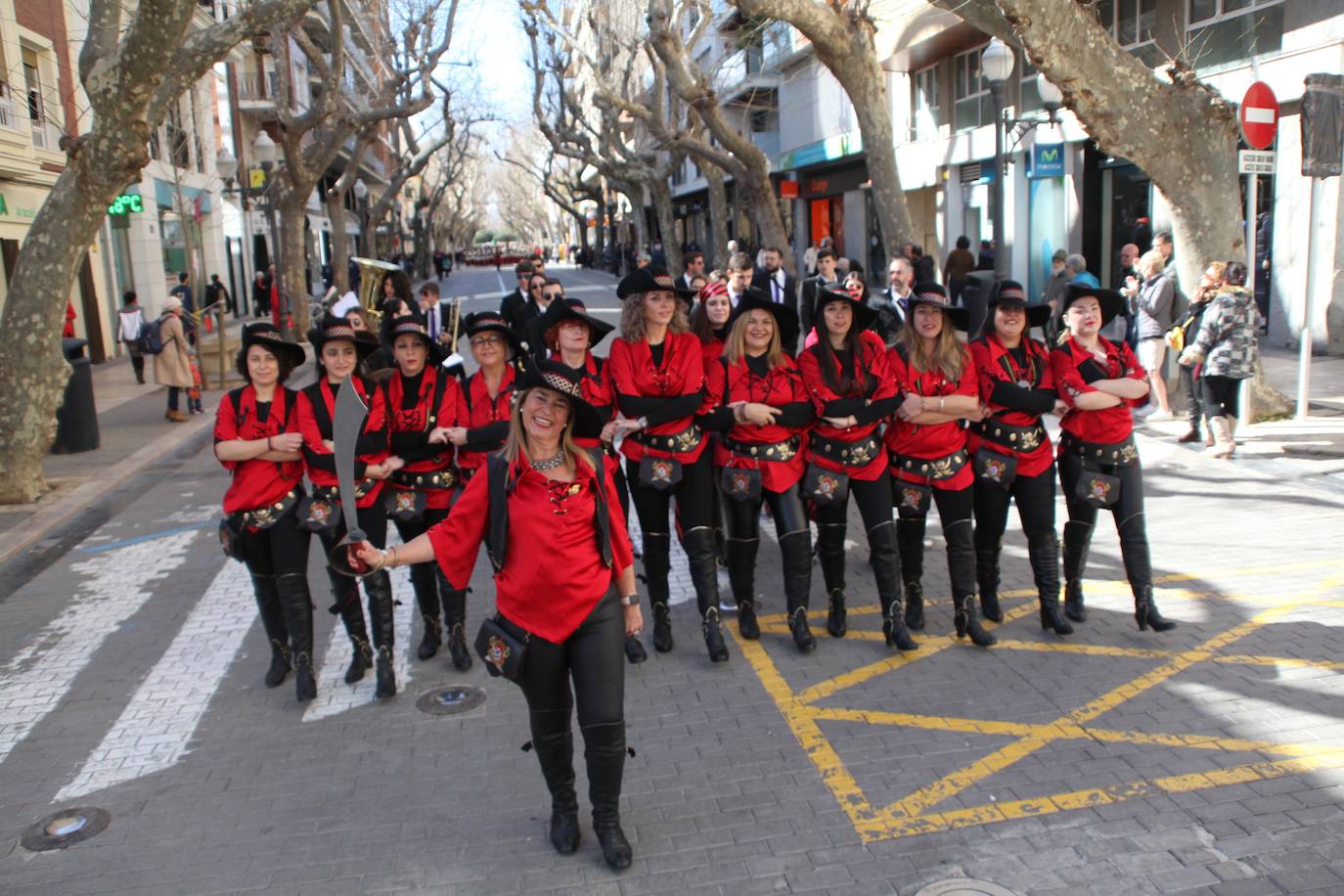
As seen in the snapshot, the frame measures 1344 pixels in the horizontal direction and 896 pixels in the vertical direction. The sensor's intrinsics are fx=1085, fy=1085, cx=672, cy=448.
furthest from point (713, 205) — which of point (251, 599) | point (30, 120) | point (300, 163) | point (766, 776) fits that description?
point (766, 776)

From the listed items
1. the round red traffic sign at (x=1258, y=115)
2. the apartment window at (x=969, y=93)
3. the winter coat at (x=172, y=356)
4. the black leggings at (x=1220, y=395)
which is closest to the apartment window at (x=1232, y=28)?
the round red traffic sign at (x=1258, y=115)

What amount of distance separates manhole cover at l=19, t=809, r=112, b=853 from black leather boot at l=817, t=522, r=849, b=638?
371 centimetres

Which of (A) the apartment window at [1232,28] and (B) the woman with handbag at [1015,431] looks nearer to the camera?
(B) the woman with handbag at [1015,431]

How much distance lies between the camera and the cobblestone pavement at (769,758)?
3.99 metres

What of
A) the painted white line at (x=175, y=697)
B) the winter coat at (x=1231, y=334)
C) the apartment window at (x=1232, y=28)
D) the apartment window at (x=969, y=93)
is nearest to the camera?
the painted white line at (x=175, y=697)

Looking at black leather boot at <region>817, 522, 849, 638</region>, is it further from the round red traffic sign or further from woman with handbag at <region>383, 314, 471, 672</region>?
the round red traffic sign

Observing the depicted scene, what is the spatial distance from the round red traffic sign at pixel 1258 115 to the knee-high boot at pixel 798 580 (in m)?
7.03

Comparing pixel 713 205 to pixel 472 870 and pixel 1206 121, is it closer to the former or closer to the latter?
pixel 1206 121

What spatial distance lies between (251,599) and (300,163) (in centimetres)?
1667

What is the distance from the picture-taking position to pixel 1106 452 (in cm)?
577

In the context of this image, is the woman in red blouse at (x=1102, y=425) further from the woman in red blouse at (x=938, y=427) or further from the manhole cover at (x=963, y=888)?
the manhole cover at (x=963, y=888)

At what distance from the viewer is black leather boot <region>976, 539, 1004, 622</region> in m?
6.07

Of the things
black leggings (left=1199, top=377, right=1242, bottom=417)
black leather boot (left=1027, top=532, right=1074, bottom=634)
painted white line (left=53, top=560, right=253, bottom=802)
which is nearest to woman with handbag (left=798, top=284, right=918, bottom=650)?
black leather boot (left=1027, top=532, right=1074, bottom=634)

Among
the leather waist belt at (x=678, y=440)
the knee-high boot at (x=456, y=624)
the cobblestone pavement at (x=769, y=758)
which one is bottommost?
the cobblestone pavement at (x=769, y=758)
